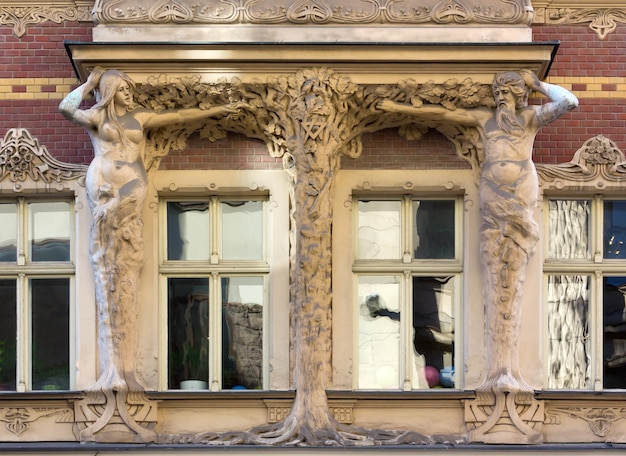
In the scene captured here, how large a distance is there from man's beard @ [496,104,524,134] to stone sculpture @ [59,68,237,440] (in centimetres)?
245

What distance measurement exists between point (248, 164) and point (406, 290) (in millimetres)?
1907

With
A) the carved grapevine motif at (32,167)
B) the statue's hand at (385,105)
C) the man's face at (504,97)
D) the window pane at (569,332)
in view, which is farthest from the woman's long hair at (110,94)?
the window pane at (569,332)

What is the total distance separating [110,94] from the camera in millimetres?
15578

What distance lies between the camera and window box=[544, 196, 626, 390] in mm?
16188

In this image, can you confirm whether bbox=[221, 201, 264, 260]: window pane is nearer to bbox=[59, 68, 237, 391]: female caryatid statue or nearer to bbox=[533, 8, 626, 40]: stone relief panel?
bbox=[59, 68, 237, 391]: female caryatid statue

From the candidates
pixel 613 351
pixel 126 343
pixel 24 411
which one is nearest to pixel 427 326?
pixel 613 351

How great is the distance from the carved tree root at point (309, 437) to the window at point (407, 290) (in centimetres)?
61

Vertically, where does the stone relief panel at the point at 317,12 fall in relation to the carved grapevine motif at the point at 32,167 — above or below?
above

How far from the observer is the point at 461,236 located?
53.0 ft

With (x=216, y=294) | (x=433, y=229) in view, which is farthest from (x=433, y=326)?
(x=216, y=294)

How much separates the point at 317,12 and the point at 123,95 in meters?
1.94

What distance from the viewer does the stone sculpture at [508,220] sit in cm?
1563

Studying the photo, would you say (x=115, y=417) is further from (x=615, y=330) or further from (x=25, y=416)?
(x=615, y=330)

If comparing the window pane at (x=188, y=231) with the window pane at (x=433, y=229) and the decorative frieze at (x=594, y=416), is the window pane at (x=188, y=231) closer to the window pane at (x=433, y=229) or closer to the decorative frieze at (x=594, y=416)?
the window pane at (x=433, y=229)
